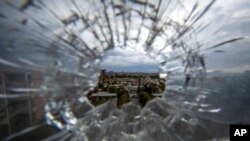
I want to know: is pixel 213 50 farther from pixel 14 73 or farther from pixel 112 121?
pixel 14 73

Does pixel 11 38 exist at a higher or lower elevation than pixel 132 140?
higher

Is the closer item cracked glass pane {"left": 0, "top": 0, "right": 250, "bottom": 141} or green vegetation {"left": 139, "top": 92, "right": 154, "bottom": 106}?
cracked glass pane {"left": 0, "top": 0, "right": 250, "bottom": 141}

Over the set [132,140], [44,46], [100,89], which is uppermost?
[44,46]

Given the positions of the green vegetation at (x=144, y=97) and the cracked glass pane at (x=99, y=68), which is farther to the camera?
the green vegetation at (x=144, y=97)

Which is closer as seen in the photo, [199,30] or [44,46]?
[44,46]

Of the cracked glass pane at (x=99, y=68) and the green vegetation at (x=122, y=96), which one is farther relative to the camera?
the green vegetation at (x=122, y=96)

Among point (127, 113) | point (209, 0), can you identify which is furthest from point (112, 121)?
point (209, 0)

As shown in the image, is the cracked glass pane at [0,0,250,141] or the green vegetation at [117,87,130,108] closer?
the cracked glass pane at [0,0,250,141]

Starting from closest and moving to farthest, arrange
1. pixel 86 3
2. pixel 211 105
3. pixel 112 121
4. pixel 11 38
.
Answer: pixel 11 38 → pixel 86 3 → pixel 112 121 → pixel 211 105
